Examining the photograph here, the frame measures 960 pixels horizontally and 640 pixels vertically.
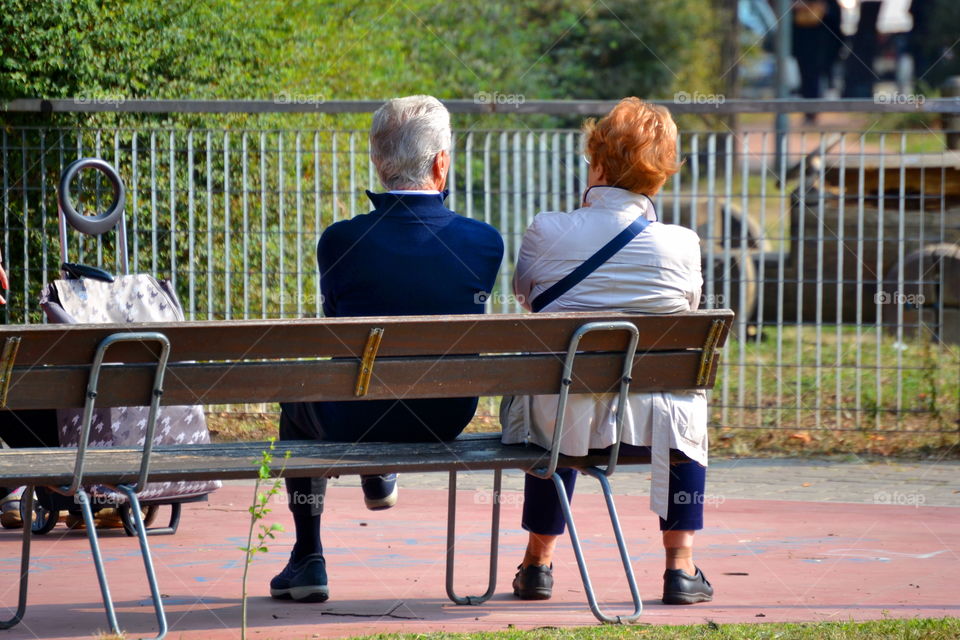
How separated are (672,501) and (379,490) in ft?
3.20

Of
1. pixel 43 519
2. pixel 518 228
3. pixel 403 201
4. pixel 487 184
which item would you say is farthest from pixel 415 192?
pixel 518 228

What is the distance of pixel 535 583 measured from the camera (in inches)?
181

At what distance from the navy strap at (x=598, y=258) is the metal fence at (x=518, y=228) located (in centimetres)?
344

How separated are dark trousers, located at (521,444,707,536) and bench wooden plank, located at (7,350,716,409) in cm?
26

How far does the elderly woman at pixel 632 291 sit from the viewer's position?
4.39 m

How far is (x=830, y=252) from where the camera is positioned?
8.12 m

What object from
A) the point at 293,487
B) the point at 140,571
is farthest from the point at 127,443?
the point at 293,487

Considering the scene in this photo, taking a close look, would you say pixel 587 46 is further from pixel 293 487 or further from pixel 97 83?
pixel 293 487

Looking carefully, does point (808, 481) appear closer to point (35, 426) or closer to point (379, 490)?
point (379, 490)

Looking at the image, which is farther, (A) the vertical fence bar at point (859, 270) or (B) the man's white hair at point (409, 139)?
(A) the vertical fence bar at point (859, 270)

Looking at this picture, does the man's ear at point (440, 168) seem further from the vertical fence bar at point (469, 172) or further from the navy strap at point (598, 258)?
the vertical fence bar at point (469, 172)

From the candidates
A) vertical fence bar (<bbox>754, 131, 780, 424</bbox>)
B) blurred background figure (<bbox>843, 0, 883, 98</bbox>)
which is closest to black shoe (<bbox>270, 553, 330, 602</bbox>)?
vertical fence bar (<bbox>754, 131, 780, 424</bbox>)

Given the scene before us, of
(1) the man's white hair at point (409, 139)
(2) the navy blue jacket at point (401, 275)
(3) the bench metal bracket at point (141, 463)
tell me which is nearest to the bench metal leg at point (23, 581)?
(3) the bench metal bracket at point (141, 463)

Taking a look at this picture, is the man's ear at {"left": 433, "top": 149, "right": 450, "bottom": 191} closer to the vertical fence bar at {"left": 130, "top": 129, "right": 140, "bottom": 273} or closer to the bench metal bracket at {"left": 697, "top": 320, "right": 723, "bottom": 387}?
the bench metal bracket at {"left": 697, "top": 320, "right": 723, "bottom": 387}
